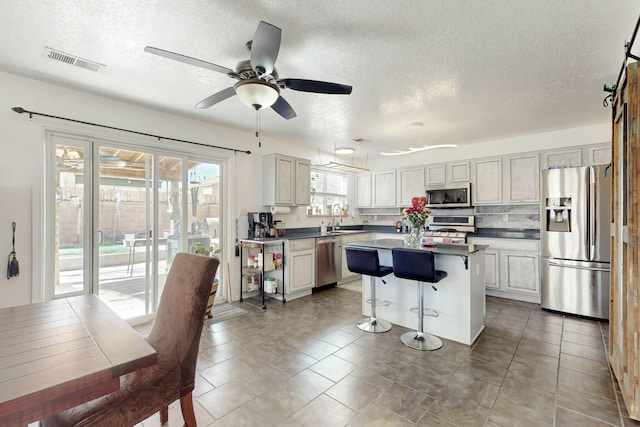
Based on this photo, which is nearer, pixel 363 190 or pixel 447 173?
pixel 447 173

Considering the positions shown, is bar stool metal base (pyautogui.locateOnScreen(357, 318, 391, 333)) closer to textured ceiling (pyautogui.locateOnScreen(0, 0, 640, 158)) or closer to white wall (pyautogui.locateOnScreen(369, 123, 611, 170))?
textured ceiling (pyautogui.locateOnScreen(0, 0, 640, 158))

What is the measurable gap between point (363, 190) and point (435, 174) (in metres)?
1.64

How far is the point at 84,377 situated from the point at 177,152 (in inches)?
131

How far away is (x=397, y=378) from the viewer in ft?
7.67

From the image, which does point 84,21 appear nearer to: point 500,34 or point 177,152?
point 177,152

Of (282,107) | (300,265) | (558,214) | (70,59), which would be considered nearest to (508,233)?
(558,214)

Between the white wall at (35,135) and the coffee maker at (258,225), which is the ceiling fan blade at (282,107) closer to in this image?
the white wall at (35,135)

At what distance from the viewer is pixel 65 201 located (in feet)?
9.78

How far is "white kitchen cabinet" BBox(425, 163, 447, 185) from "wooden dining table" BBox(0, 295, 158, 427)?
521 centimetres

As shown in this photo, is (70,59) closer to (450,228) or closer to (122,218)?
(122,218)

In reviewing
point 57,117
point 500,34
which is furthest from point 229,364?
point 500,34

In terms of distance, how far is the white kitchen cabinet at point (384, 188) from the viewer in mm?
6062

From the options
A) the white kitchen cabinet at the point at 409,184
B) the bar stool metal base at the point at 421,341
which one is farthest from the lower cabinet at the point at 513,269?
the bar stool metal base at the point at 421,341

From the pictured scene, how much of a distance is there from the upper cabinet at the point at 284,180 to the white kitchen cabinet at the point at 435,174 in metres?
2.32
